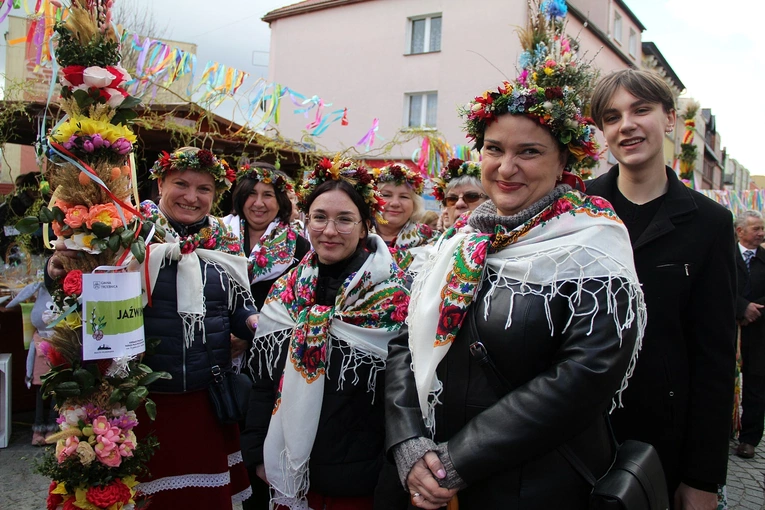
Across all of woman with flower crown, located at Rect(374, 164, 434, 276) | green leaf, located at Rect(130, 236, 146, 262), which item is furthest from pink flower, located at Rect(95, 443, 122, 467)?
woman with flower crown, located at Rect(374, 164, 434, 276)

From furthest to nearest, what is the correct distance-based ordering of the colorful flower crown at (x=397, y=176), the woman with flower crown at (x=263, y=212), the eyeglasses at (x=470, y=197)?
the colorful flower crown at (x=397, y=176), the woman with flower crown at (x=263, y=212), the eyeglasses at (x=470, y=197)

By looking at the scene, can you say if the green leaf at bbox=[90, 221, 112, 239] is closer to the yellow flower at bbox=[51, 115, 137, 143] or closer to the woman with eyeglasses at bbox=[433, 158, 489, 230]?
the yellow flower at bbox=[51, 115, 137, 143]

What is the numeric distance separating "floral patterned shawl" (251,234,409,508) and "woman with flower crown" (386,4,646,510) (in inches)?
19.7

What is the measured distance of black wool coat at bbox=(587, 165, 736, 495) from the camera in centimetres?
207

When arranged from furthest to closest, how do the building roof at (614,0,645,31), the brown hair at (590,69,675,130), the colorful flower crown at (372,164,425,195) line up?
1. the building roof at (614,0,645,31)
2. the colorful flower crown at (372,164,425,195)
3. the brown hair at (590,69,675,130)

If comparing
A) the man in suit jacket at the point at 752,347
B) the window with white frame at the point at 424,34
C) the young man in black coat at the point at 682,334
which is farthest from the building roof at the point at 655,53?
the young man in black coat at the point at 682,334

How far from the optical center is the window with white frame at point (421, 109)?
1839 cm

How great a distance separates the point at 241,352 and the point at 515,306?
6.67ft

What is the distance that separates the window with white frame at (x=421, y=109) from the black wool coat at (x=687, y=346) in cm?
1658

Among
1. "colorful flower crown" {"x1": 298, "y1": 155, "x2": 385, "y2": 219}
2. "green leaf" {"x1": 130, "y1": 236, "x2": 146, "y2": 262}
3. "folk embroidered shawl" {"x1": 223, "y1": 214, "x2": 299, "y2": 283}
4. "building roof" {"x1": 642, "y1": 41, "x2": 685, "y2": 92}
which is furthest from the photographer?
"building roof" {"x1": 642, "y1": 41, "x2": 685, "y2": 92}

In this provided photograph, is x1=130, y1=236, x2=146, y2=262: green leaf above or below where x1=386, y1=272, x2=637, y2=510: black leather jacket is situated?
above

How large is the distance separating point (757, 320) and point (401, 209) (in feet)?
14.5

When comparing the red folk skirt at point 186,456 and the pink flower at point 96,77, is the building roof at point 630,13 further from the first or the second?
the red folk skirt at point 186,456

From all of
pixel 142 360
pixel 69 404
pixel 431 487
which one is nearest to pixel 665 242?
pixel 431 487
